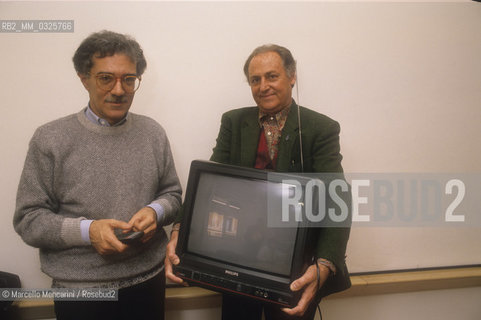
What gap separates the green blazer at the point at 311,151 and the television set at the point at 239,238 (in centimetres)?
11

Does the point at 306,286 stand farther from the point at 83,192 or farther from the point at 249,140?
the point at 83,192

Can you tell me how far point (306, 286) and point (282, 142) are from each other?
0.46m

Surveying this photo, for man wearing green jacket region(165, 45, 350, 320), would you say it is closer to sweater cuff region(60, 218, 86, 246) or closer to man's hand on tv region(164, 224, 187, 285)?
man's hand on tv region(164, 224, 187, 285)

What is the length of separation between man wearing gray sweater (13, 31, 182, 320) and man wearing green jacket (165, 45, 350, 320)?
148mm

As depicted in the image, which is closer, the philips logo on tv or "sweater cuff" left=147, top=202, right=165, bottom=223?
the philips logo on tv

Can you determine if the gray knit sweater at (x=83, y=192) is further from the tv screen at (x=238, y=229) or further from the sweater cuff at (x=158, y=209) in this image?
the tv screen at (x=238, y=229)

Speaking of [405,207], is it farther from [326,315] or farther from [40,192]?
[40,192]

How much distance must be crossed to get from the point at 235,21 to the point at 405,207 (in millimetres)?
1226

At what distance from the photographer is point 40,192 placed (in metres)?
0.85

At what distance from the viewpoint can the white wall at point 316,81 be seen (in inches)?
46.6

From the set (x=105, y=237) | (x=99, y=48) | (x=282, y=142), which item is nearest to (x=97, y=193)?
(x=105, y=237)

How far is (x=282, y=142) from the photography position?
1020 mm

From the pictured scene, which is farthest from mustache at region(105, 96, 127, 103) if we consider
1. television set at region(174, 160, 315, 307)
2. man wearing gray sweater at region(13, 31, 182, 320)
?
television set at region(174, 160, 315, 307)

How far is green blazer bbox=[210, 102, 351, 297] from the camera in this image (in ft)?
3.09
